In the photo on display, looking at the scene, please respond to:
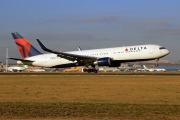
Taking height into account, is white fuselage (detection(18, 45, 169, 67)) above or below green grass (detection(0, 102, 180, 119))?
above

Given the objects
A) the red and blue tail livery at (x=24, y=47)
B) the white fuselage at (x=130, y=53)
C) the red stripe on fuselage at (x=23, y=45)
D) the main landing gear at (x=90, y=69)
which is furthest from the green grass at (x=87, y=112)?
the red stripe on fuselage at (x=23, y=45)

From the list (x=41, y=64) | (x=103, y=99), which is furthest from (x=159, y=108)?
(x=41, y=64)

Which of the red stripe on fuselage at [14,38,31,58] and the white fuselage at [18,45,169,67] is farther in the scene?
A: the red stripe on fuselage at [14,38,31,58]

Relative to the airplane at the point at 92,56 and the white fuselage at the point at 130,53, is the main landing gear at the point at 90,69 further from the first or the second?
the white fuselage at the point at 130,53

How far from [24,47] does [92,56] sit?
57.8 ft

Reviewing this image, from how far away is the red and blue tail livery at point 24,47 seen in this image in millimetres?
76938

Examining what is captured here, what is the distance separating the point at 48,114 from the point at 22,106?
328cm

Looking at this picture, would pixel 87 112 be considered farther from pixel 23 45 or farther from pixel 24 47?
pixel 23 45

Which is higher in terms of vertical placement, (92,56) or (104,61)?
(92,56)

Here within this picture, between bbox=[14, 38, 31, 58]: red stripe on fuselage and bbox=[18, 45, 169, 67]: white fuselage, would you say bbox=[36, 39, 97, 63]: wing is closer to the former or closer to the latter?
bbox=[18, 45, 169, 67]: white fuselage

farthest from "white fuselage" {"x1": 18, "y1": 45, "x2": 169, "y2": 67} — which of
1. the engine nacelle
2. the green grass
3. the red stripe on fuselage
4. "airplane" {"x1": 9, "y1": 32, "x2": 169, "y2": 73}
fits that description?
the green grass

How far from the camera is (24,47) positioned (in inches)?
3051

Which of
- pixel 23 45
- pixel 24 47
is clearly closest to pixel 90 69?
pixel 24 47

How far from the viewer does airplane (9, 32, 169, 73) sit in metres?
63.3
